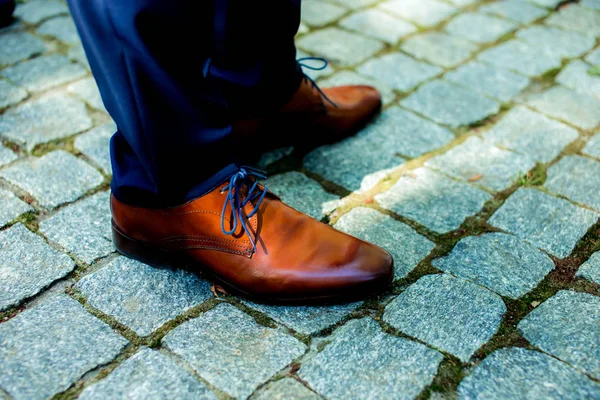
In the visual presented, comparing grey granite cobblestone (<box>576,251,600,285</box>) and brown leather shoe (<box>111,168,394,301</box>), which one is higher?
brown leather shoe (<box>111,168,394,301</box>)

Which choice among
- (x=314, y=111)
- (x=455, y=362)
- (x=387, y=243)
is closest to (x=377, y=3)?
(x=314, y=111)

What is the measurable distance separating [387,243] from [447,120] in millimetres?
809

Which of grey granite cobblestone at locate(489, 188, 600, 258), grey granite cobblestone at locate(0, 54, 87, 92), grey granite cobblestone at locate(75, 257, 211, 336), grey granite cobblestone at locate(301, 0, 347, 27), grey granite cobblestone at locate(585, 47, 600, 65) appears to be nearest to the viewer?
grey granite cobblestone at locate(75, 257, 211, 336)

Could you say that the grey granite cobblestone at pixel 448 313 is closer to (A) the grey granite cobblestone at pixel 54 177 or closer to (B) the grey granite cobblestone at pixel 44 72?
(A) the grey granite cobblestone at pixel 54 177

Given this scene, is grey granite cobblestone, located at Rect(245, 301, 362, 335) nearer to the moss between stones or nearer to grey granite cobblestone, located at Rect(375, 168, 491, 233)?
grey granite cobblestone, located at Rect(375, 168, 491, 233)

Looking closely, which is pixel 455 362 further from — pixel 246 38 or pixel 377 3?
pixel 377 3

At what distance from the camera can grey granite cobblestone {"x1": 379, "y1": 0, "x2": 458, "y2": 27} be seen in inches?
118

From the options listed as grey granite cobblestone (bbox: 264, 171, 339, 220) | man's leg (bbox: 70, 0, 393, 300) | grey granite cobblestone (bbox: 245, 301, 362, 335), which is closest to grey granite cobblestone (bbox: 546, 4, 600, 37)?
grey granite cobblestone (bbox: 264, 171, 339, 220)

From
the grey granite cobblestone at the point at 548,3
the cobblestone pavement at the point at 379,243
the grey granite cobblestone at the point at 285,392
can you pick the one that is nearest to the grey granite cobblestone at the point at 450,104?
the cobblestone pavement at the point at 379,243

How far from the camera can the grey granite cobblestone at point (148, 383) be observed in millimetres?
1233

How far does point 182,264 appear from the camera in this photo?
1.57 metres

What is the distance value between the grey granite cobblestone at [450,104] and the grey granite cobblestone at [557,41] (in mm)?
603

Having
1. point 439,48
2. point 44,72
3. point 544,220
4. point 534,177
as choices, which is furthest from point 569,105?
point 44,72

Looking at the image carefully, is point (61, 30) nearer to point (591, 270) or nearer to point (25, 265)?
point (25, 265)
